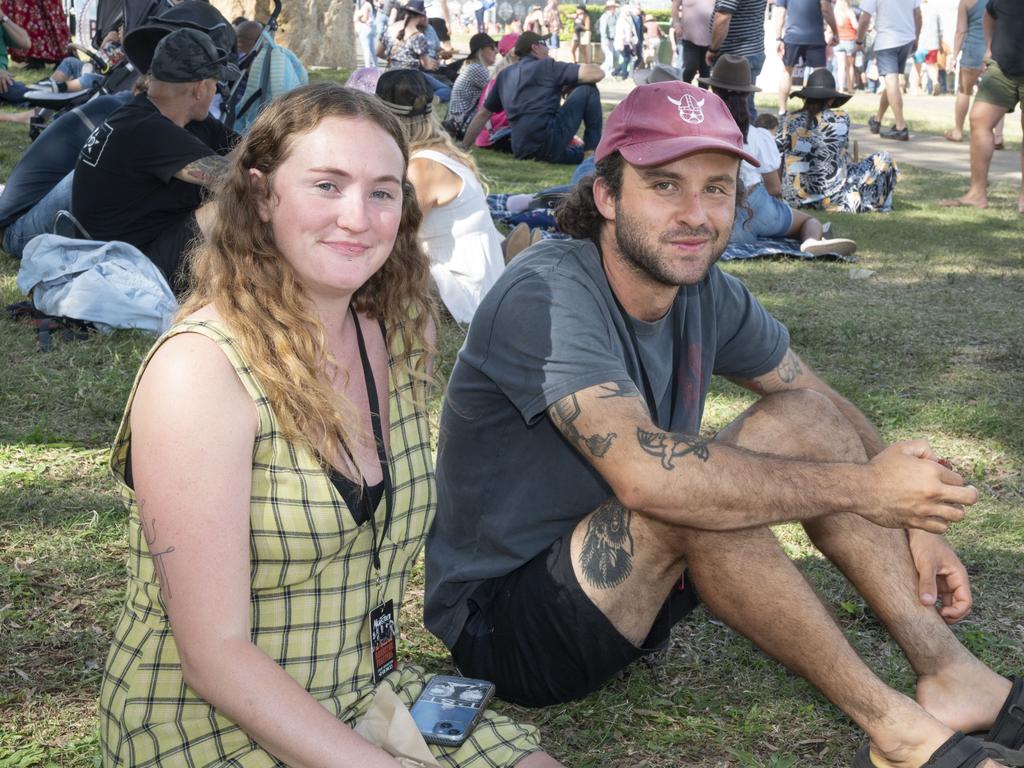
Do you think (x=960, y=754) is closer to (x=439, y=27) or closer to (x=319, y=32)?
(x=439, y=27)

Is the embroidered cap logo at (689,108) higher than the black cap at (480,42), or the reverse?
the embroidered cap logo at (689,108)

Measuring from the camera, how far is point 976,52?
13000 millimetres

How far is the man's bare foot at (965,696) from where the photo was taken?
2.58 meters

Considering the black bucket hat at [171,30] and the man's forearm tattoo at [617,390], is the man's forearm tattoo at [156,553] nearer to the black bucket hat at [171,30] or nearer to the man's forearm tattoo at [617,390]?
the man's forearm tattoo at [617,390]

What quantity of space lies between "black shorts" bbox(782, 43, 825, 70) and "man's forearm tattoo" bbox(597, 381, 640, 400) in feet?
41.8

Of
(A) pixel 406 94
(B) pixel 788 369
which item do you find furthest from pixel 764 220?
(B) pixel 788 369

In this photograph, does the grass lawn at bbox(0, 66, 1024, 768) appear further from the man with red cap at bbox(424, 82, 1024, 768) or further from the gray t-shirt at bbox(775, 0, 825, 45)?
the gray t-shirt at bbox(775, 0, 825, 45)

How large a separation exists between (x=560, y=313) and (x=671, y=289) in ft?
1.21

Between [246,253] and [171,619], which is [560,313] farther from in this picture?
[171,619]

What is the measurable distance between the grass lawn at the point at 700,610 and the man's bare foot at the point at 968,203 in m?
3.12

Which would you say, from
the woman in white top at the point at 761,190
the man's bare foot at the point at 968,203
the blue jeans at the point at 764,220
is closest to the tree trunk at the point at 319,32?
the man's bare foot at the point at 968,203

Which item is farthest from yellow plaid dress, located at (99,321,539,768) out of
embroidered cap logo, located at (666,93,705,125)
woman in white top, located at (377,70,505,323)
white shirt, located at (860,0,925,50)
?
white shirt, located at (860,0,925,50)

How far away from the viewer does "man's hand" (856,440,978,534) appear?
2.33 meters

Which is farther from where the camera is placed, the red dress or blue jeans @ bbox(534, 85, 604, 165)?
the red dress
